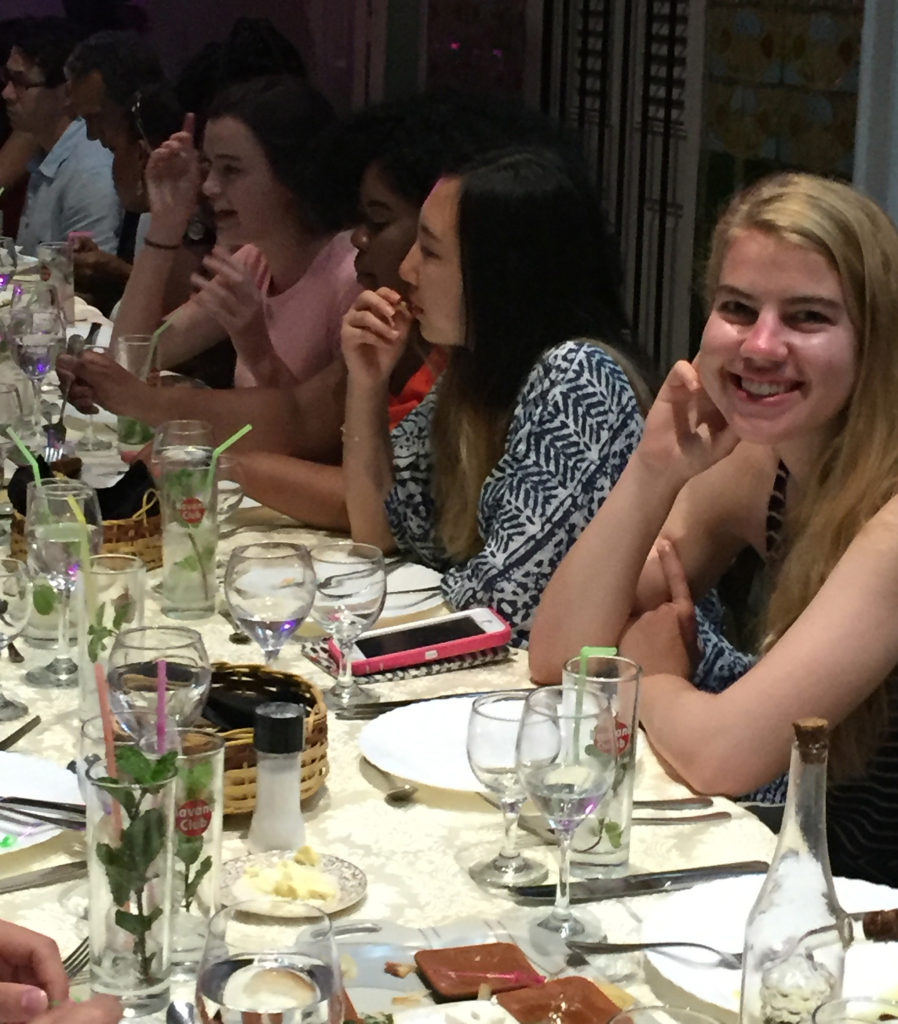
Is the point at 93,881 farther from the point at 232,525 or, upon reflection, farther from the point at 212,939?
the point at 232,525

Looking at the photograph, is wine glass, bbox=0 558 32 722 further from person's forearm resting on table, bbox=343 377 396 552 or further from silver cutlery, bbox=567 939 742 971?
person's forearm resting on table, bbox=343 377 396 552

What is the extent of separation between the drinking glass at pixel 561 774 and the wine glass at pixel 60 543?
66cm

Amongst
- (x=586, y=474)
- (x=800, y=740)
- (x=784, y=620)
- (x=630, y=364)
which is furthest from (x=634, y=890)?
(x=630, y=364)

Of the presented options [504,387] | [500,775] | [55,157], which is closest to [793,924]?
[500,775]

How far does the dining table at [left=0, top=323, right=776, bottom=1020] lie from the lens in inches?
48.6

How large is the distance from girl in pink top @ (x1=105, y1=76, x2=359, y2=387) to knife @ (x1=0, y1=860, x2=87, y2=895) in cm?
210

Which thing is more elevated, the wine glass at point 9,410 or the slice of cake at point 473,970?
the slice of cake at point 473,970

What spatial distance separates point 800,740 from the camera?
3.15 feet

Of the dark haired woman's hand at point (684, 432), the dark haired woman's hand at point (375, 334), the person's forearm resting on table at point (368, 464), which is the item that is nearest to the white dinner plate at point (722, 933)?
the dark haired woman's hand at point (684, 432)

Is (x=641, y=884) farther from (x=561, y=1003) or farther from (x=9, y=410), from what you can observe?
(x=9, y=410)

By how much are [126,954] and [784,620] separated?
0.99m

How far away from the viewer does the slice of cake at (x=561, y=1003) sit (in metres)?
1.10

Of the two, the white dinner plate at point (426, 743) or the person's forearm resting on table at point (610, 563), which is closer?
the white dinner plate at point (426, 743)

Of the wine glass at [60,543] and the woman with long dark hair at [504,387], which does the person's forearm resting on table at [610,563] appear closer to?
the woman with long dark hair at [504,387]
